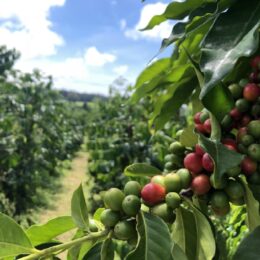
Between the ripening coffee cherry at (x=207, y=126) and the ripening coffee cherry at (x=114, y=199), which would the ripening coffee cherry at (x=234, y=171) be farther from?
the ripening coffee cherry at (x=114, y=199)

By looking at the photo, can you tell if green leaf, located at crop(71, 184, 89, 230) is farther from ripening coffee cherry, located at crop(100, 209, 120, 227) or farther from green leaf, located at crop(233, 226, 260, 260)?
green leaf, located at crop(233, 226, 260, 260)

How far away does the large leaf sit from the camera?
95 centimetres

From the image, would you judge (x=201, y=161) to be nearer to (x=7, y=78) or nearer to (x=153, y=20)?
(x=153, y=20)

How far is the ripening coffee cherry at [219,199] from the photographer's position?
3.04 ft

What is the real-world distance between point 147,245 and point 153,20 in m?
0.73

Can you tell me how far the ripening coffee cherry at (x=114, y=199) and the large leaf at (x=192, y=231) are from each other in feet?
0.43

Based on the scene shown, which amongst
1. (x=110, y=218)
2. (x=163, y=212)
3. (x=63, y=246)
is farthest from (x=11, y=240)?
(x=163, y=212)

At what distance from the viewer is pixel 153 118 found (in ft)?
4.89

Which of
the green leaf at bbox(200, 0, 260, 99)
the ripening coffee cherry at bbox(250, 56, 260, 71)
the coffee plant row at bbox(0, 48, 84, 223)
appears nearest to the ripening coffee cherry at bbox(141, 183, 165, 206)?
the green leaf at bbox(200, 0, 260, 99)

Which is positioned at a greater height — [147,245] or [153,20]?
[153,20]

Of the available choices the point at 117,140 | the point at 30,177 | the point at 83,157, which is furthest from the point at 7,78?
the point at 83,157

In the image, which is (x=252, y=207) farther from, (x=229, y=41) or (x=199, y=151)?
(x=229, y=41)

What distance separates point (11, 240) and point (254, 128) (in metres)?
0.55

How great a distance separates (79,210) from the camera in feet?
3.29
